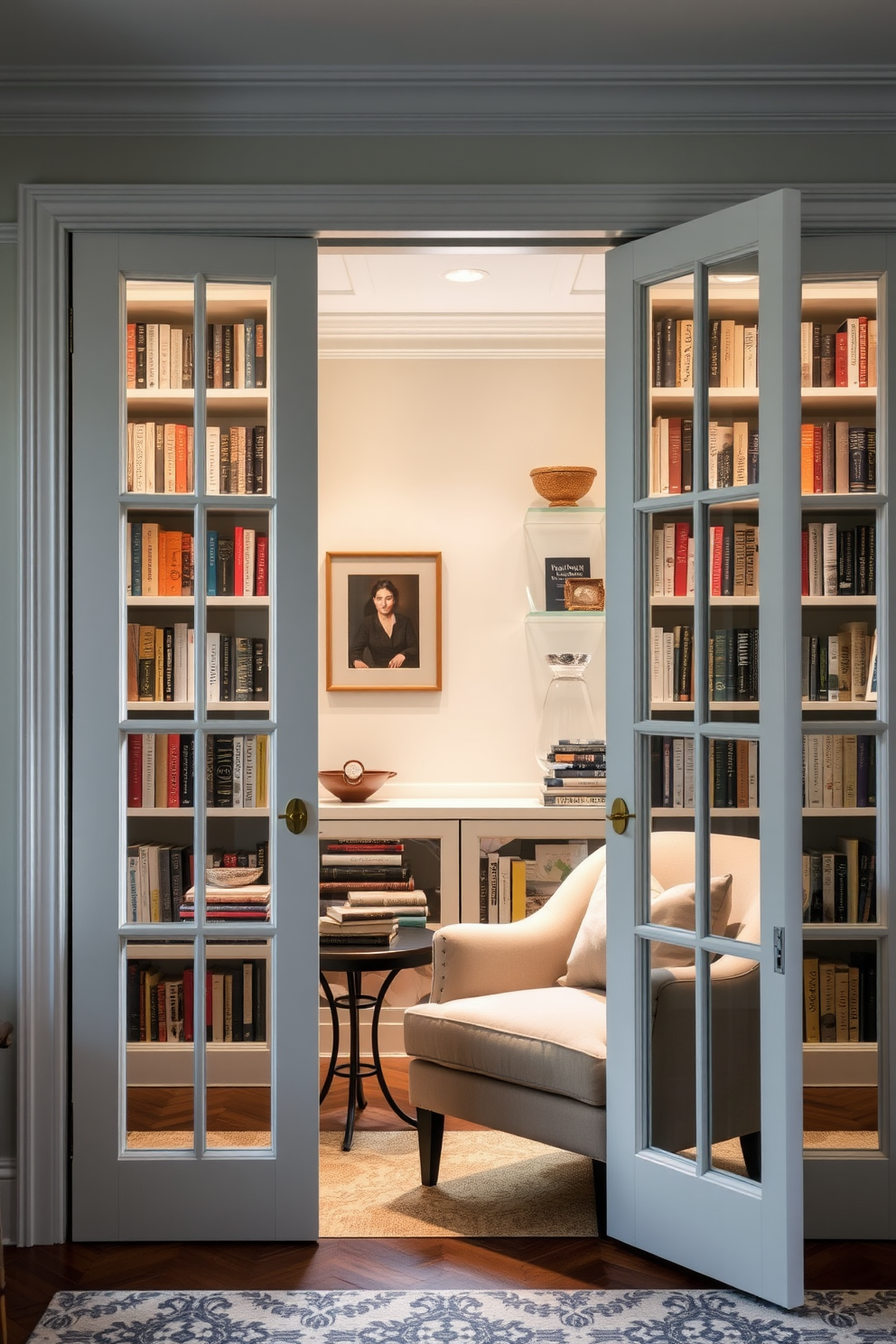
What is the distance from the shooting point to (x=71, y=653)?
9.10 ft

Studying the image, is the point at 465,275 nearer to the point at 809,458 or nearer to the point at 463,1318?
the point at 809,458

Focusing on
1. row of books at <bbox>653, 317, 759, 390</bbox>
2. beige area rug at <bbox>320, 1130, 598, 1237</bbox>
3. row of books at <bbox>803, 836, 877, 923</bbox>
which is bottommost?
beige area rug at <bbox>320, 1130, 598, 1237</bbox>

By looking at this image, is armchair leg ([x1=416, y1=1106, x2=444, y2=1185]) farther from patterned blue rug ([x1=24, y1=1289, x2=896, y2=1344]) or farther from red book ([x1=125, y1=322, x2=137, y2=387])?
red book ([x1=125, y1=322, x2=137, y2=387])

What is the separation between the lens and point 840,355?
9.26 ft

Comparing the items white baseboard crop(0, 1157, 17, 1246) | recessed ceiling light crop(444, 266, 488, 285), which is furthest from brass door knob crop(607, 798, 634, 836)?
recessed ceiling light crop(444, 266, 488, 285)

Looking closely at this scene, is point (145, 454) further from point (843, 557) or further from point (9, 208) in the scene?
point (843, 557)

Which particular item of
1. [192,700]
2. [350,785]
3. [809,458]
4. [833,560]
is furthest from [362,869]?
[809,458]

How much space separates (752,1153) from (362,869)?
1953 millimetres

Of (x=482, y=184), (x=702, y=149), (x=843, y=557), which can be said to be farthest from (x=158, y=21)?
(x=843, y=557)

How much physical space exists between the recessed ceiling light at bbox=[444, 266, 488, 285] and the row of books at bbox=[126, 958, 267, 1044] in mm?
2575

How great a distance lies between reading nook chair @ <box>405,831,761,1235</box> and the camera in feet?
8.21

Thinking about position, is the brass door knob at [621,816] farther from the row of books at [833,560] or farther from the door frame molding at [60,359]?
the door frame molding at [60,359]

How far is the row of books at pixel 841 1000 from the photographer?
278 centimetres

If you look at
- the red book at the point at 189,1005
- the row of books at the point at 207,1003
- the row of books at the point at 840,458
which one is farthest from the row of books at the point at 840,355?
the red book at the point at 189,1005
